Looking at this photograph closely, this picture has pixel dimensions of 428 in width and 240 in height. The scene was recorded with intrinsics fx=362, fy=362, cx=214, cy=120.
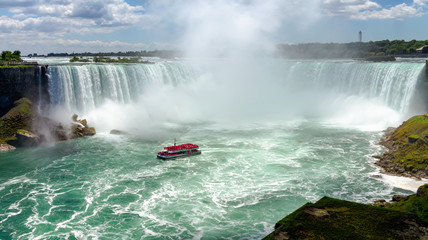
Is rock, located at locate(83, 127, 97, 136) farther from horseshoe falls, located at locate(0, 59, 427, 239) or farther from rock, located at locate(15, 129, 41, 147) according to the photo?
rock, located at locate(15, 129, 41, 147)

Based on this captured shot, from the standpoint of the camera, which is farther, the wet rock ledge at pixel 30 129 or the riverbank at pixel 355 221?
the wet rock ledge at pixel 30 129

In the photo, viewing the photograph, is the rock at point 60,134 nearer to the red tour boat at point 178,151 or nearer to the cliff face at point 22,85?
the cliff face at point 22,85

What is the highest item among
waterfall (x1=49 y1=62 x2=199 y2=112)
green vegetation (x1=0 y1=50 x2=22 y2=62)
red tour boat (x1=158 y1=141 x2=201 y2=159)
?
green vegetation (x1=0 y1=50 x2=22 y2=62)

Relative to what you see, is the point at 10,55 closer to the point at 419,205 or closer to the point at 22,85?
the point at 22,85

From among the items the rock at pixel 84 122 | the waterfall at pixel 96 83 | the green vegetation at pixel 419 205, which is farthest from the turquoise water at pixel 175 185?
the waterfall at pixel 96 83

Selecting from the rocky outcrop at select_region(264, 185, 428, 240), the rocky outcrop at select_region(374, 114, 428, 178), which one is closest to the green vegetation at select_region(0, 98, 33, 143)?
the rocky outcrop at select_region(264, 185, 428, 240)

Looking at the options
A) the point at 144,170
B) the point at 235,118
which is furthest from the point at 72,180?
the point at 235,118
